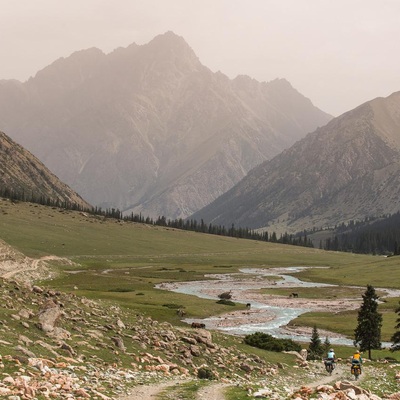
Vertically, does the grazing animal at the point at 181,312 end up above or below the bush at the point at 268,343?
below

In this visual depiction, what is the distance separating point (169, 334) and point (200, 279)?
366 feet

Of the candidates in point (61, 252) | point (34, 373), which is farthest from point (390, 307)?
point (61, 252)

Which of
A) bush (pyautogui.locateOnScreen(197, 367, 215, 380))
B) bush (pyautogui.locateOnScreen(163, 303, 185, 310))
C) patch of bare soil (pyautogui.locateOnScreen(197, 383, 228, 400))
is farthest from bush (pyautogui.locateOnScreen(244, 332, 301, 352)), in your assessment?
bush (pyautogui.locateOnScreen(163, 303, 185, 310))

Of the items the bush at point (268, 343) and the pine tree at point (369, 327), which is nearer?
the bush at point (268, 343)

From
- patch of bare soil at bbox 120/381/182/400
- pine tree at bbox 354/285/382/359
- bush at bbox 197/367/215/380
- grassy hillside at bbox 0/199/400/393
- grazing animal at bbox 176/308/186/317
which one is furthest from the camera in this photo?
grazing animal at bbox 176/308/186/317

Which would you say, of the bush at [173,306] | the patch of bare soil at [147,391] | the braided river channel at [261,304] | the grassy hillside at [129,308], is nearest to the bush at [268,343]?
the grassy hillside at [129,308]

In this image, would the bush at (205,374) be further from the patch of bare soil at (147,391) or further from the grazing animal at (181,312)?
the grazing animal at (181,312)

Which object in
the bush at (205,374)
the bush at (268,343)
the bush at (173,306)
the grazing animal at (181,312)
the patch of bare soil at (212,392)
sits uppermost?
the patch of bare soil at (212,392)

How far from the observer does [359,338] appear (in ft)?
191

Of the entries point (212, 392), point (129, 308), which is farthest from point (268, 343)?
point (129, 308)

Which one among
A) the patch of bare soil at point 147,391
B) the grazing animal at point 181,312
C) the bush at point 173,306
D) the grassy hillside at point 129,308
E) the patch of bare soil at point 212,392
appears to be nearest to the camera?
the patch of bare soil at point 147,391

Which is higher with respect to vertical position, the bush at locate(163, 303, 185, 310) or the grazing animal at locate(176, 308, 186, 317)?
the grazing animal at locate(176, 308, 186, 317)

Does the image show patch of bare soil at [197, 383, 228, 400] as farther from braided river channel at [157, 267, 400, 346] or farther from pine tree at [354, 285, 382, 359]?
braided river channel at [157, 267, 400, 346]

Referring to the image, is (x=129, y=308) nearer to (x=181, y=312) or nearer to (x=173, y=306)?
(x=181, y=312)
